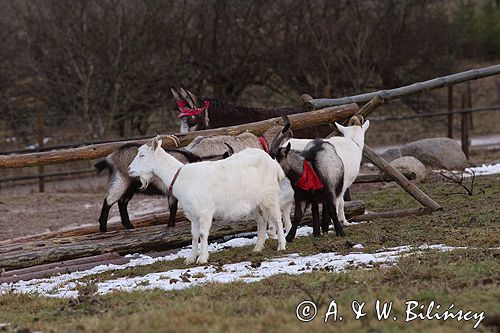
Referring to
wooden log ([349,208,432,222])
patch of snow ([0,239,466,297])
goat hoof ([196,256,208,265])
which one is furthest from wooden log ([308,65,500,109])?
goat hoof ([196,256,208,265])

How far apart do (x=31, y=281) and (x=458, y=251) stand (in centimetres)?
423

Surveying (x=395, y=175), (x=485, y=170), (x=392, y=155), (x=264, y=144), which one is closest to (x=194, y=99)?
(x=264, y=144)

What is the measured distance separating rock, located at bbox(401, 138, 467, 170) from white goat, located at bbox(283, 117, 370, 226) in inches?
242

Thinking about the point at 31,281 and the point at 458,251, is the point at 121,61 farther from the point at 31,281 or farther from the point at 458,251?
the point at 458,251

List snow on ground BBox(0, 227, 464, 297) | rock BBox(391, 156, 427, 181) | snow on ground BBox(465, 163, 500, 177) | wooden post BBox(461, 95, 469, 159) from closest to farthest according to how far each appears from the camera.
Answer: snow on ground BBox(0, 227, 464, 297) → rock BBox(391, 156, 427, 181) → snow on ground BBox(465, 163, 500, 177) → wooden post BBox(461, 95, 469, 159)

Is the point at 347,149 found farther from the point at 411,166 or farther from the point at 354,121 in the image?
the point at 411,166

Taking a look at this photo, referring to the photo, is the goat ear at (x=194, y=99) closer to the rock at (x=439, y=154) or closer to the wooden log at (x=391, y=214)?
the wooden log at (x=391, y=214)

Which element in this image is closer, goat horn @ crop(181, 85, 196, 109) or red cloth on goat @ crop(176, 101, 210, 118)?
red cloth on goat @ crop(176, 101, 210, 118)

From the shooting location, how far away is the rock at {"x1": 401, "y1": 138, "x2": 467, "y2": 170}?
16344 mm

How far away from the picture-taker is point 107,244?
31.2ft

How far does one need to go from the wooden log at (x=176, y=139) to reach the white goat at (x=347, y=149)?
2.57ft

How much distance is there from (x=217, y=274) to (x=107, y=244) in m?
2.33

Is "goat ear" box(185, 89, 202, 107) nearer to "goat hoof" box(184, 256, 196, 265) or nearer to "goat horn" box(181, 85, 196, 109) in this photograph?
"goat horn" box(181, 85, 196, 109)

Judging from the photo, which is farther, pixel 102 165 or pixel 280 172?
pixel 102 165
